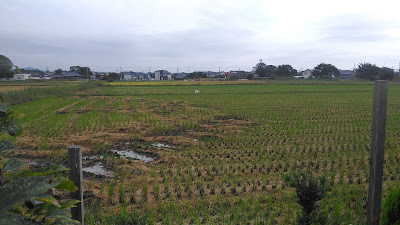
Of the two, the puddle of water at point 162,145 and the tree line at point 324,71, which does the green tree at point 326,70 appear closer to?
the tree line at point 324,71

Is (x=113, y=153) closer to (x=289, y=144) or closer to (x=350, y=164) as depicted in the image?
(x=289, y=144)

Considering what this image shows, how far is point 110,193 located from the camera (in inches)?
238

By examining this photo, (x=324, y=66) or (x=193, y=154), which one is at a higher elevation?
(x=324, y=66)

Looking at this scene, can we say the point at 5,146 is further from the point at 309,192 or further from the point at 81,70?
the point at 81,70

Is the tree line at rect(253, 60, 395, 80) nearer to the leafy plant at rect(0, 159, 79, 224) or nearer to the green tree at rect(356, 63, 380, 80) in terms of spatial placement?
the green tree at rect(356, 63, 380, 80)

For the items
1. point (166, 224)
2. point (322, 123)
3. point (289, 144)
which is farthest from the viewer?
point (322, 123)

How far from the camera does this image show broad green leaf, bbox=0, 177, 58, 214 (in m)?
1.07

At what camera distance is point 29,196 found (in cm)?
109

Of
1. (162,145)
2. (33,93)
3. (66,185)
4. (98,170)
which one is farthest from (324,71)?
(66,185)

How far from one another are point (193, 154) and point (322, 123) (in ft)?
28.1

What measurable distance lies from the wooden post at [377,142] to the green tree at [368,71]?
67.5m

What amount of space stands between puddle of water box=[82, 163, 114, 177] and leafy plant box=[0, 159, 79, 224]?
20.9ft

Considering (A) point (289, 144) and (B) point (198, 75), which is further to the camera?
(B) point (198, 75)

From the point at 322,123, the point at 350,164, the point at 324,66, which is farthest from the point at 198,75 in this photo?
the point at 350,164
